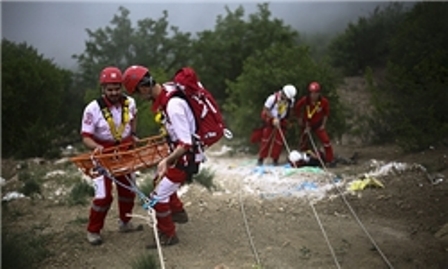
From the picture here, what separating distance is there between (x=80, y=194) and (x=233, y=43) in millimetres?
19998

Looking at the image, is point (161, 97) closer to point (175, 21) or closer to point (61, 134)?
point (61, 134)

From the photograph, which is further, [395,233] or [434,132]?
[434,132]

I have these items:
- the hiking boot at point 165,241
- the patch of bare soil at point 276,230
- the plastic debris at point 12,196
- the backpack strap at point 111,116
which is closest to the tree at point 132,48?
the plastic debris at point 12,196

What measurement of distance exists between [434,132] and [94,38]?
907 inches

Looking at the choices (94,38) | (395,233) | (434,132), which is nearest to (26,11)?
(94,38)

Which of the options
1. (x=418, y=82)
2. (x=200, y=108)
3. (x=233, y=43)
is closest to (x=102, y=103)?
(x=200, y=108)

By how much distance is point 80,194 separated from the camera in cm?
905

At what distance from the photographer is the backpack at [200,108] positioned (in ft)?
19.1

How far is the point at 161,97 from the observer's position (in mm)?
5695

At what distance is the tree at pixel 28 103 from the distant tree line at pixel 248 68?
0.11 ft

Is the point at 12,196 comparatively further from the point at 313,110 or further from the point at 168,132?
the point at 313,110

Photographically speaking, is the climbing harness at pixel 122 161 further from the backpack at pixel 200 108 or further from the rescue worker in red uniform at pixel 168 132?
the backpack at pixel 200 108

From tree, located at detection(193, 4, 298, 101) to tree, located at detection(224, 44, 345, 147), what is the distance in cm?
1164

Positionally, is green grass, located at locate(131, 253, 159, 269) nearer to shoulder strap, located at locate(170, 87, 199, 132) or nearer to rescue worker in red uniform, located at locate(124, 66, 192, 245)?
rescue worker in red uniform, located at locate(124, 66, 192, 245)
